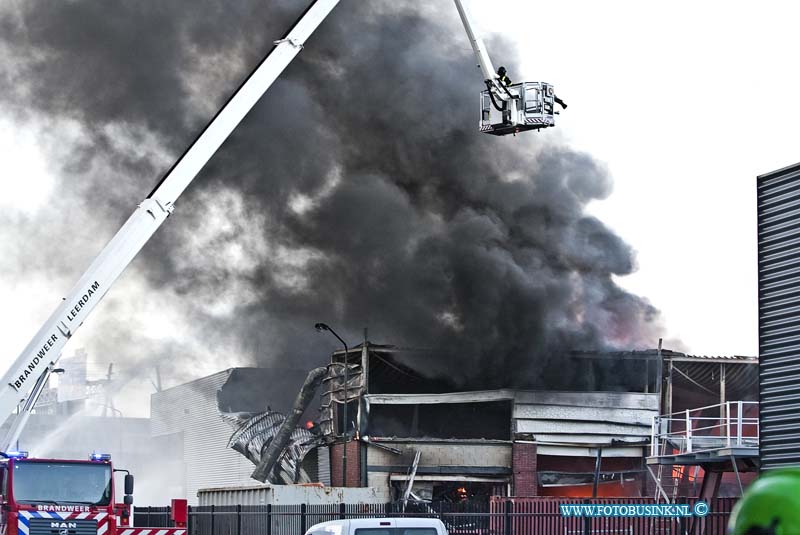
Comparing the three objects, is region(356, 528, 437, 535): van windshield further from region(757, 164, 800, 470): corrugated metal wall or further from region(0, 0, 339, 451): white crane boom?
region(0, 0, 339, 451): white crane boom

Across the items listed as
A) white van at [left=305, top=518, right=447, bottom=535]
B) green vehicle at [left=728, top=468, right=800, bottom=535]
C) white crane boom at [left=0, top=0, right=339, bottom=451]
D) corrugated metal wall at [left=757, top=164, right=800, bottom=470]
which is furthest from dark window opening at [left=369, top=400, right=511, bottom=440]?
green vehicle at [left=728, top=468, right=800, bottom=535]

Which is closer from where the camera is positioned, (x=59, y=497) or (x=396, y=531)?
(x=396, y=531)

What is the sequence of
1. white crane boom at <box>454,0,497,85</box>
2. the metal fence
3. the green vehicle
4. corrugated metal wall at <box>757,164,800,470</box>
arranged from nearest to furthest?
the green vehicle < corrugated metal wall at <box>757,164,800,470</box> < the metal fence < white crane boom at <box>454,0,497,85</box>

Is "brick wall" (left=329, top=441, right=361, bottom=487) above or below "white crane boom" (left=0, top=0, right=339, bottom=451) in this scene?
below

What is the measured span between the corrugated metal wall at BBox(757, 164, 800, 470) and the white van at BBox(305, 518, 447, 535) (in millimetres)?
5307

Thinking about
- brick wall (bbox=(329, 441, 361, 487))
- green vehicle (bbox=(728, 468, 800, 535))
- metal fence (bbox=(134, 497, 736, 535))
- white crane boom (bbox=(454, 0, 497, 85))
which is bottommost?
metal fence (bbox=(134, 497, 736, 535))

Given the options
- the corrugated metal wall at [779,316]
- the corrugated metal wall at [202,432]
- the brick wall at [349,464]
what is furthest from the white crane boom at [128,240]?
the corrugated metal wall at [202,432]

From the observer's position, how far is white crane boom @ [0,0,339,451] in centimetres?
1825

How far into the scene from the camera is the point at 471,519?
21.2 metres

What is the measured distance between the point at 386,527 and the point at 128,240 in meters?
8.73

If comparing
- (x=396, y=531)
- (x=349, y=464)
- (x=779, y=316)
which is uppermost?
(x=779, y=316)

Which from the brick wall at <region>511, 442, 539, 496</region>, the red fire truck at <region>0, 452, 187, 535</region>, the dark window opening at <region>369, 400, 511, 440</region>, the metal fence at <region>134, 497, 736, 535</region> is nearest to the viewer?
the red fire truck at <region>0, 452, 187, 535</region>

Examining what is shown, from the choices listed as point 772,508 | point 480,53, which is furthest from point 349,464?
point 772,508

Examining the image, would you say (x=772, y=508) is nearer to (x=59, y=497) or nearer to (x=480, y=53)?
(x=59, y=497)
